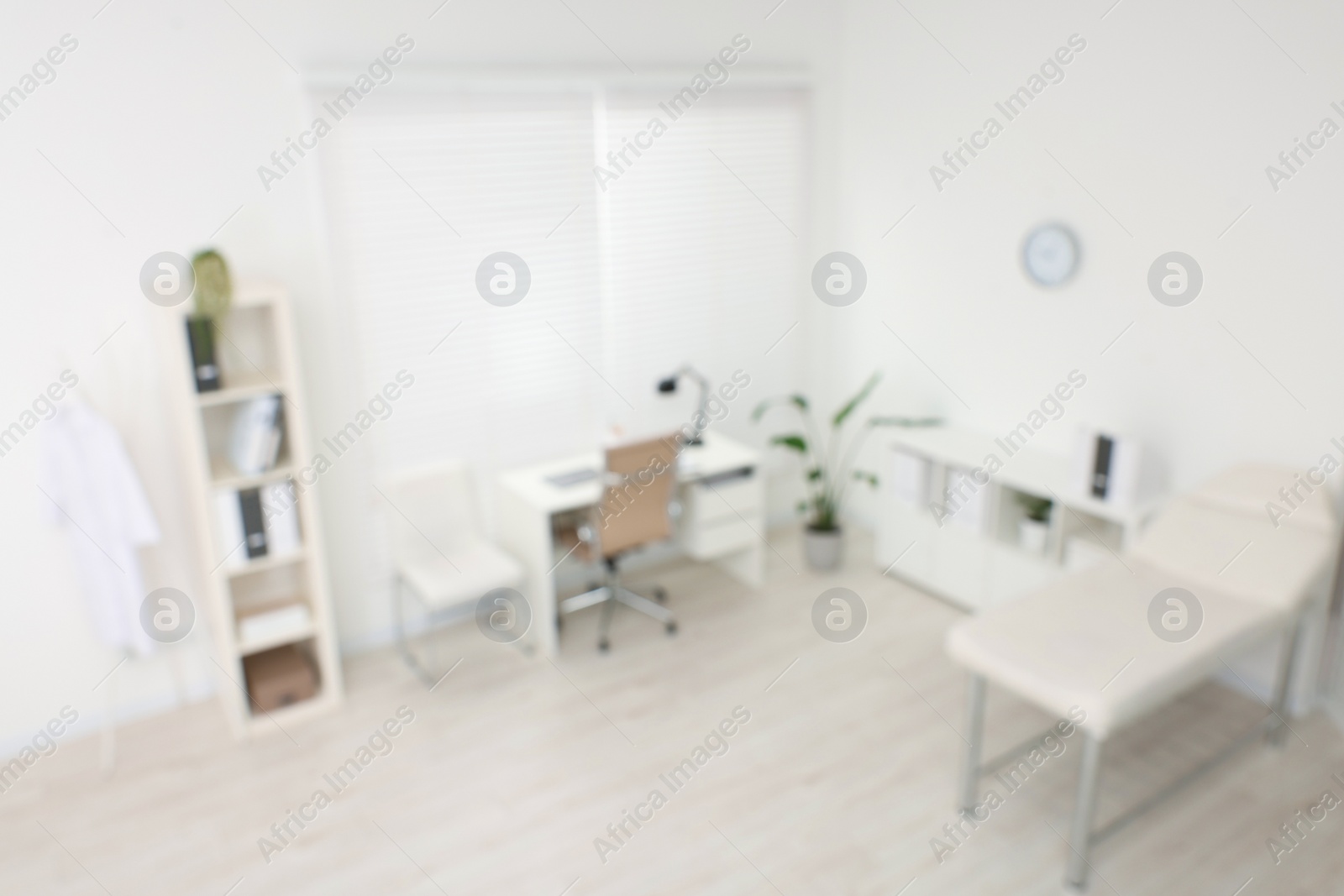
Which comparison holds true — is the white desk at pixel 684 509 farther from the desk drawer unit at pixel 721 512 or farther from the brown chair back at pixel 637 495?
the brown chair back at pixel 637 495

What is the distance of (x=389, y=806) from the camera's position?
3334 mm

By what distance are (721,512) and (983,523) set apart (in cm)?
120

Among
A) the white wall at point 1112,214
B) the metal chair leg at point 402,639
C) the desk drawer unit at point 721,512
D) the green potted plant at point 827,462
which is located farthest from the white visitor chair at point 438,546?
the white wall at point 1112,214

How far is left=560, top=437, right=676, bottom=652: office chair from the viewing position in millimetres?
4004

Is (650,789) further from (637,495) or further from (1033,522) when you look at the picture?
(1033,522)

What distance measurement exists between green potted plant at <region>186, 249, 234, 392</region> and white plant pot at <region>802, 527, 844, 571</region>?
2890mm

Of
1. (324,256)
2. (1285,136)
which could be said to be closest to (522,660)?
(324,256)

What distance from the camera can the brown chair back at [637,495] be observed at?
13.1ft

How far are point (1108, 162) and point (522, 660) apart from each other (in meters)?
3.24

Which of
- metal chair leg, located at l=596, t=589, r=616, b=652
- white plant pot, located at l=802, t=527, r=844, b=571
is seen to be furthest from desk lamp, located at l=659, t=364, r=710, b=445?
metal chair leg, located at l=596, t=589, r=616, b=652

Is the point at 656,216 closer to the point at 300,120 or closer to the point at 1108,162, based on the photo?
the point at 300,120

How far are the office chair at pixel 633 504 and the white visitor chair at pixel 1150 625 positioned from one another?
4.84 ft

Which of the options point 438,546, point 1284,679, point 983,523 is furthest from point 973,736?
point 438,546

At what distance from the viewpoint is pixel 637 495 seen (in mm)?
4148
